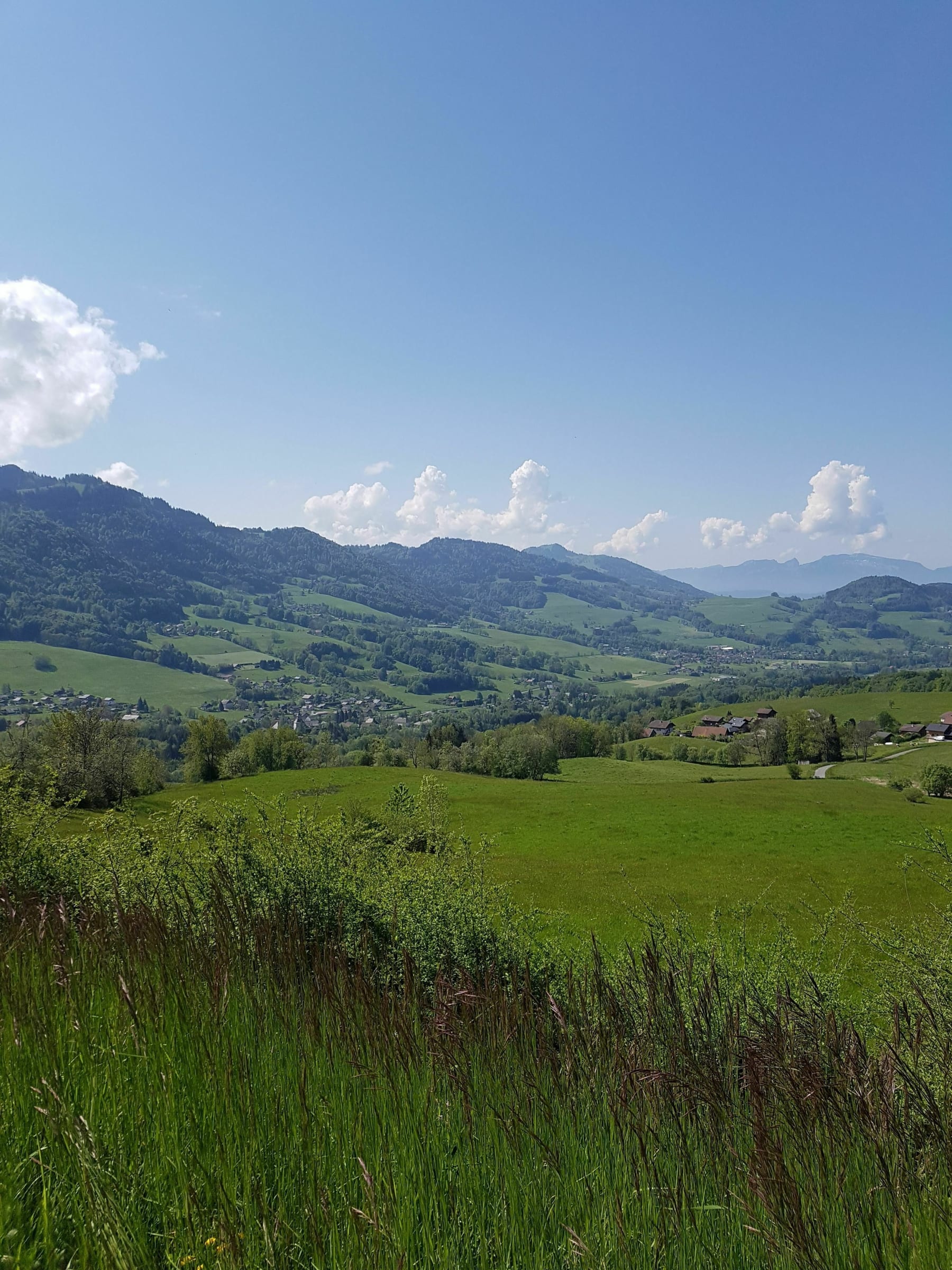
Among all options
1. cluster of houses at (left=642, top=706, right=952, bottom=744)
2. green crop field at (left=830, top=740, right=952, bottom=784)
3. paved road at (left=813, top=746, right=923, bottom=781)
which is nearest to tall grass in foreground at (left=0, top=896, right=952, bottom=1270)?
paved road at (left=813, top=746, right=923, bottom=781)

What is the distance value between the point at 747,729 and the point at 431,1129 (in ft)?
467

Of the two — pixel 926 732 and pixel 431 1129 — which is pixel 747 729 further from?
pixel 431 1129

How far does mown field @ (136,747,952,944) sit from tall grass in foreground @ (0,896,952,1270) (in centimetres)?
1157

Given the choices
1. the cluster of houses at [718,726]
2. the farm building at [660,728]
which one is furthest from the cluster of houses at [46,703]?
the cluster of houses at [718,726]

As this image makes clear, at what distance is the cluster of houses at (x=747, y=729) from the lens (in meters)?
117

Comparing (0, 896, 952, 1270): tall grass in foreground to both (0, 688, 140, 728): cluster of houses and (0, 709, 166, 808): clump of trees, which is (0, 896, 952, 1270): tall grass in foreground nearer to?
(0, 709, 166, 808): clump of trees

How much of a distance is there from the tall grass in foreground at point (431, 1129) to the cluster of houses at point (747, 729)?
403 ft

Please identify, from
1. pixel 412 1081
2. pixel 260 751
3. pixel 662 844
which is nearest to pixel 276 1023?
pixel 412 1081

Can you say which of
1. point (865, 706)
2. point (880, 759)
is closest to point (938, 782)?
point (880, 759)

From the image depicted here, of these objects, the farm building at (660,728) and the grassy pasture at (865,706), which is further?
the farm building at (660,728)

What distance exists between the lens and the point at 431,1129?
252 centimetres

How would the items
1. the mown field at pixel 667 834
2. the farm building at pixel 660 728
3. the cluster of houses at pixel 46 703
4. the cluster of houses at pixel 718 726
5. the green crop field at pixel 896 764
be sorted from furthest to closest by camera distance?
1. the cluster of houses at pixel 46 703
2. the farm building at pixel 660 728
3. the cluster of houses at pixel 718 726
4. the green crop field at pixel 896 764
5. the mown field at pixel 667 834

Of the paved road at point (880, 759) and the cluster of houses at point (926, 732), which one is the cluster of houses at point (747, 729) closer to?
the cluster of houses at point (926, 732)

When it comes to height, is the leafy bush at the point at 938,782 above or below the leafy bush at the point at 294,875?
below
